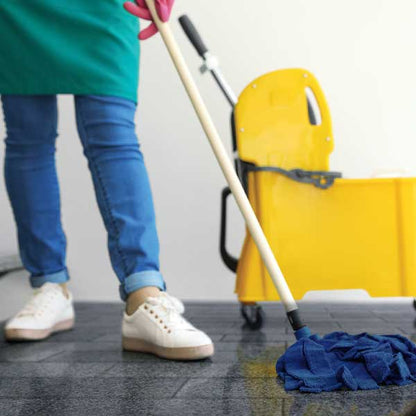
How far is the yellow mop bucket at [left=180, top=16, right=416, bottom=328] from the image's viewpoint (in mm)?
1489

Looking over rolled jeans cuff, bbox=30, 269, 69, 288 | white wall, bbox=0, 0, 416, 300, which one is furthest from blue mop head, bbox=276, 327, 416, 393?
white wall, bbox=0, 0, 416, 300

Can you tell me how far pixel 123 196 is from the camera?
1217 millimetres

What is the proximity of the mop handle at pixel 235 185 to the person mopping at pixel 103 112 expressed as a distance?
7 centimetres

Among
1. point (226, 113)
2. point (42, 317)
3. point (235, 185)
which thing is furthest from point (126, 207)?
point (226, 113)

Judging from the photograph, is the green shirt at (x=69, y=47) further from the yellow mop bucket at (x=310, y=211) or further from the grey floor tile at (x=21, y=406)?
the grey floor tile at (x=21, y=406)

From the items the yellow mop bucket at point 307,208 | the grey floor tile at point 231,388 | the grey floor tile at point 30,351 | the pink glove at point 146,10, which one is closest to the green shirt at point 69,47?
the pink glove at point 146,10

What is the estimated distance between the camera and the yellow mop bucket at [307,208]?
149cm

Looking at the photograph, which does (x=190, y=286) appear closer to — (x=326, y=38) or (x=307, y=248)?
(x=307, y=248)

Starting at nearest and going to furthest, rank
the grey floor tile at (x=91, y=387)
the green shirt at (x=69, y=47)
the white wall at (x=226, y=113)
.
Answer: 1. the grey floor tile at (x=91, y=387)
2. the green shirt at (x=69, y=47)
3. the white wall at (x=226, y=113)

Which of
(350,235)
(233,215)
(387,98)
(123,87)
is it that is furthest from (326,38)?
(123,87)

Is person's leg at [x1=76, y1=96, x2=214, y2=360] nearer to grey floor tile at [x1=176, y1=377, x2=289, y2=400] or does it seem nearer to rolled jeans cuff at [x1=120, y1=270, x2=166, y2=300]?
rolled jeans cuff at [x1=120, y1=270, x2=166, y2=300]

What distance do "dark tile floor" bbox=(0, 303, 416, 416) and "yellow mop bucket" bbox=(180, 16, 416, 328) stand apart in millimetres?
122

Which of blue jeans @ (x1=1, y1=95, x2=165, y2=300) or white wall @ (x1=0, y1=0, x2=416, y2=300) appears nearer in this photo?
blue jeans @ (x1=1, y1=95, x2=165, y2=300)

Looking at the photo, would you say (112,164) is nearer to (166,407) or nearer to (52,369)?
(52,369)
